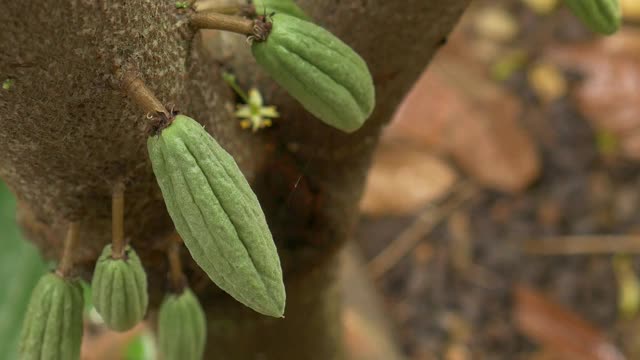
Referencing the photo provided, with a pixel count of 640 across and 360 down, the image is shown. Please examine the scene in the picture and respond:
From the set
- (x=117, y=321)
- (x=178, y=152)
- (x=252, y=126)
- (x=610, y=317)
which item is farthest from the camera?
(x=610, y=317)

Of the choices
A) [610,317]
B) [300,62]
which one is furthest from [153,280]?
[610,317]

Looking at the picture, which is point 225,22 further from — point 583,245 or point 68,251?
point 583,245

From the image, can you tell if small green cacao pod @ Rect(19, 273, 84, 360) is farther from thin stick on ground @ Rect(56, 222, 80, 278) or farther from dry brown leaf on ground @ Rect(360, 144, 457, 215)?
dry brown leaf on ground @ Rect(360, 144, 457, 215)

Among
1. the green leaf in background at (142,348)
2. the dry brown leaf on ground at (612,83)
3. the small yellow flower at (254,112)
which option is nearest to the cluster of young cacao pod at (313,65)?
the small yellow flower at (254,112)

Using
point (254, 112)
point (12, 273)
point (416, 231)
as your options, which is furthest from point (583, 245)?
point (254, 112)

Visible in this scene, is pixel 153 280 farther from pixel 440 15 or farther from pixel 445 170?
pixel 445 170

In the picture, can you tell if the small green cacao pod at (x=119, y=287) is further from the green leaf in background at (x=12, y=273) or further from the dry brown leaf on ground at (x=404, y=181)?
the dry brown leaf on ground at (x=404, y=181)

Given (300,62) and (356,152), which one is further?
(356,152)
